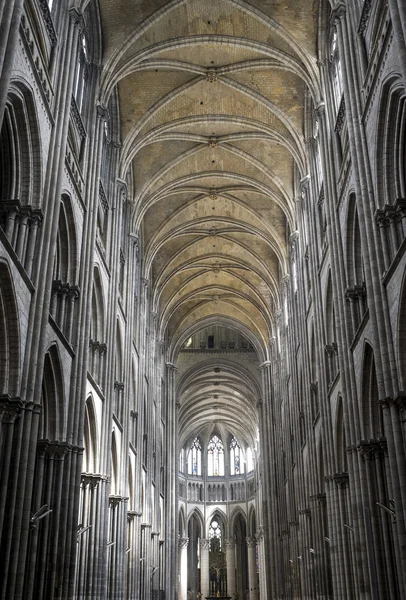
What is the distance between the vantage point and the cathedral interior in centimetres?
1485

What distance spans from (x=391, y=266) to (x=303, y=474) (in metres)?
19.7

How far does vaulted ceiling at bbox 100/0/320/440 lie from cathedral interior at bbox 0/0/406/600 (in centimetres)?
9

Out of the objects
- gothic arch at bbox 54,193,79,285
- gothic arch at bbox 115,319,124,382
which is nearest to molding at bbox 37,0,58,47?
gothic arch at bbox 54,193,79,285

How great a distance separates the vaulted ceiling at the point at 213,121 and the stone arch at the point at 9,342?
13709 mm

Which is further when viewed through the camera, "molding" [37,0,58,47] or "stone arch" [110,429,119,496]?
"stone arch" [110,429,119,496]

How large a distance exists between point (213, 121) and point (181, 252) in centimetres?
1336

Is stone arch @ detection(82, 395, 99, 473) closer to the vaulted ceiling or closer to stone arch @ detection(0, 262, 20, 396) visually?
stone arch @ detection(0, 262, 20, 396)

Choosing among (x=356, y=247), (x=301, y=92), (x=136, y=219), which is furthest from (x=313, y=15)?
(x=136, y=219)

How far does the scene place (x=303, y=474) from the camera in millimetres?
31922

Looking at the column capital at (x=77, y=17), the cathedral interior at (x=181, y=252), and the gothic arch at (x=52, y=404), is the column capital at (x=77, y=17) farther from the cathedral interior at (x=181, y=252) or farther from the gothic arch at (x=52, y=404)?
the gothic arch at (x=52, y=404)

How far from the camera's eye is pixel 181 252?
43906 mm

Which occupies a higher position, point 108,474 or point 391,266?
point 391,266

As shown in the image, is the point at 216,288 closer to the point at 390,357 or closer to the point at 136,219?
the point at 136,219

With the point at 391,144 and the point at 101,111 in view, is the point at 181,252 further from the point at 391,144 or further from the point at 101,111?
the point at 391,144
